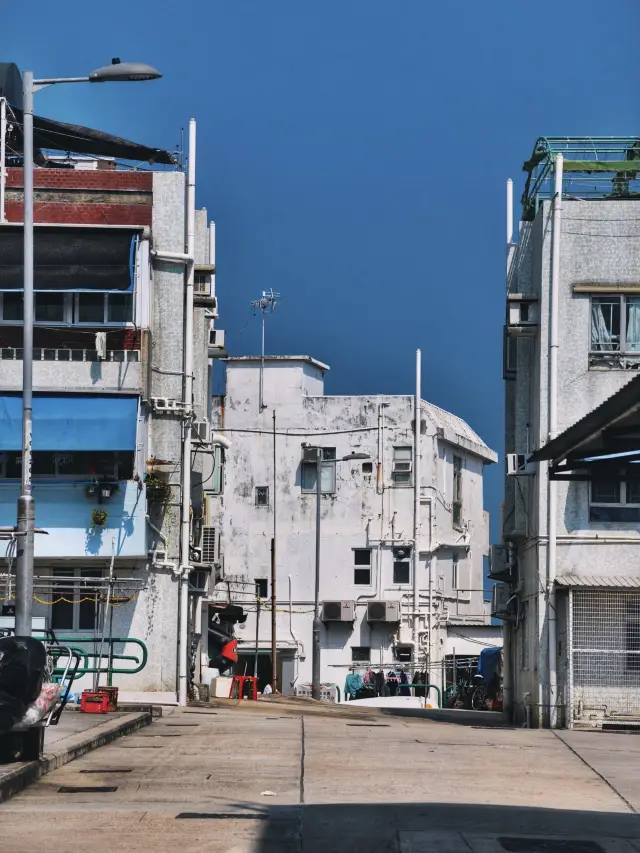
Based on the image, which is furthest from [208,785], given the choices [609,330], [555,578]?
[609,330]

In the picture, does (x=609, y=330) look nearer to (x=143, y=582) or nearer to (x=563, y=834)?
(x=143, y=582)

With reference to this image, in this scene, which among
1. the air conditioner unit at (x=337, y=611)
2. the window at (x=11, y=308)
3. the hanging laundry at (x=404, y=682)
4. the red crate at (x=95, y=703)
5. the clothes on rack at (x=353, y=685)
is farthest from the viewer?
the air conditioner unit at (x=337, y=611)

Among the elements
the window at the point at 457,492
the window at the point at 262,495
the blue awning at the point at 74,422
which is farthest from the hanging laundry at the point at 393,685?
the blue awning at the point at 74,422

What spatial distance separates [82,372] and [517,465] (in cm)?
947

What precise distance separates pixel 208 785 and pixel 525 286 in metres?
18.0

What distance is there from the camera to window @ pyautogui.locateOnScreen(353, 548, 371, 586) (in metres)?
54.2

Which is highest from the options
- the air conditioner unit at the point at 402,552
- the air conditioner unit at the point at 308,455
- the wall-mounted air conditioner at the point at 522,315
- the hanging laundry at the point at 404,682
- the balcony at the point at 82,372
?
the wall-mounted air conditioner at the point at 522,315

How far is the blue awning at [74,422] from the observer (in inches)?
1211

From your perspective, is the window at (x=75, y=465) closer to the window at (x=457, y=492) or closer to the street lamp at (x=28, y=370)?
the street lamp at (x=28, y=370)

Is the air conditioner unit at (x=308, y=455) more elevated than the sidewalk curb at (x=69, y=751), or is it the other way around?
the air conditioner unit at (x=308, y=455)

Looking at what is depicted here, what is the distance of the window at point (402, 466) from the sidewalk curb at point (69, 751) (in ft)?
105

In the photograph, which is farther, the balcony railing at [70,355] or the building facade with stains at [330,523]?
the building facade with stains at [330,523]

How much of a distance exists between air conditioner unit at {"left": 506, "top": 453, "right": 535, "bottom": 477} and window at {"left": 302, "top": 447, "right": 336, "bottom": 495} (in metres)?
26.3

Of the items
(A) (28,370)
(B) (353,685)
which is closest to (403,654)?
(B) (353,685)
